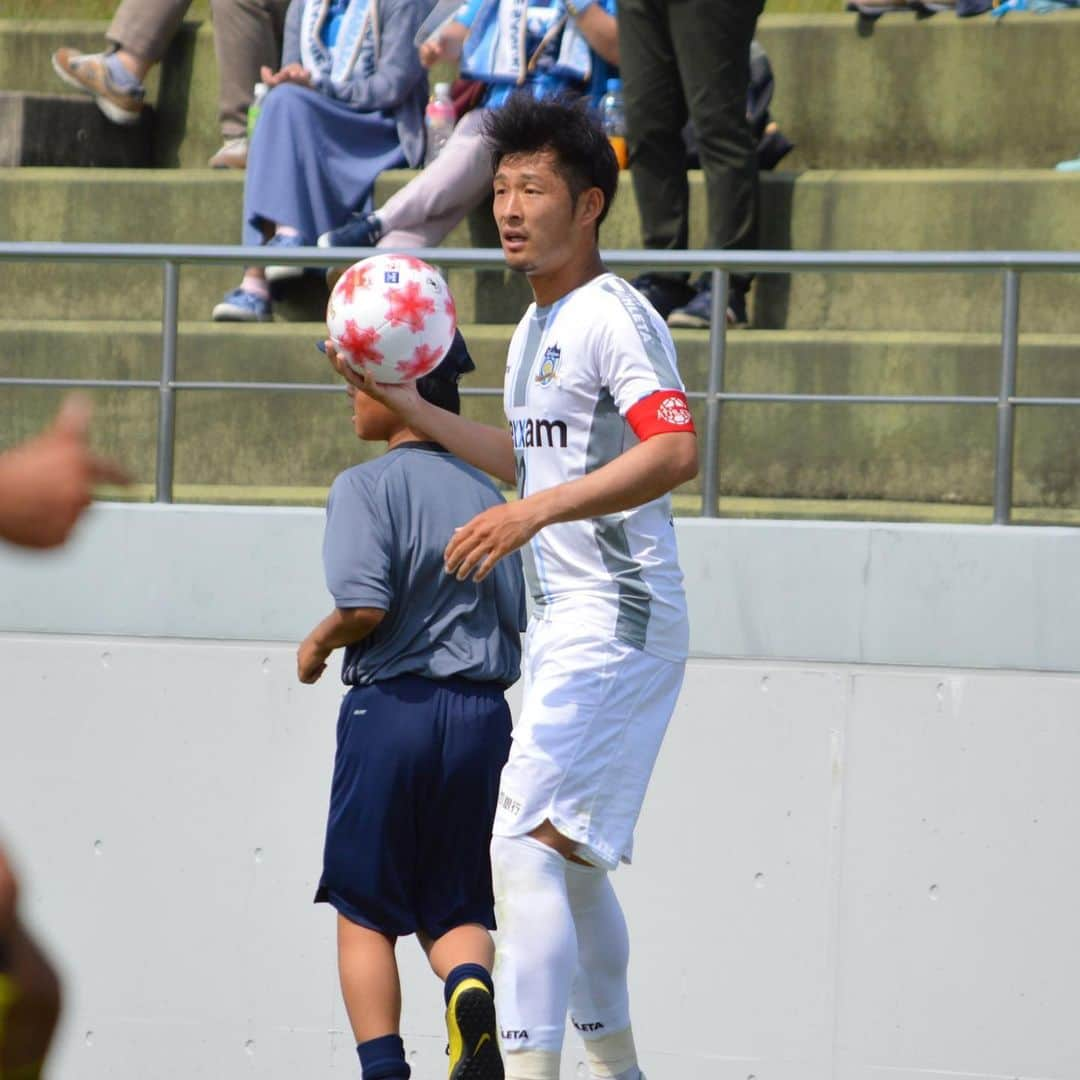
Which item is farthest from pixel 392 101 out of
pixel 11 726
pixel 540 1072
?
pixel 540 1072

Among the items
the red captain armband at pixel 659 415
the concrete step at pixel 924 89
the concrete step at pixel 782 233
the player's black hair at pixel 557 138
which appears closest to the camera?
the red captain armband at pixel 659 415

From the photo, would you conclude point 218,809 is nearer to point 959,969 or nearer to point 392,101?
point 959,969

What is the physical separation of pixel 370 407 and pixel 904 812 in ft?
6.40

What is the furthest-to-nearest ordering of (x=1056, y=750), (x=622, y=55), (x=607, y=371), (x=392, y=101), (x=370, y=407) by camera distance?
(x=392, y=101) < (x=622, y=55) < (x=1056, y=750) < (x=370, y=407) < (x=607, y=371)

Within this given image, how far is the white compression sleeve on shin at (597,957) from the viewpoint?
5.06 m

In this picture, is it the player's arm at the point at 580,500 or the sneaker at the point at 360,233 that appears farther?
the sneaker at the point at 360,233

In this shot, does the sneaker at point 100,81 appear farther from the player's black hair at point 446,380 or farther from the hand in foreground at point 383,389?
the hand in foreground at point 383,389

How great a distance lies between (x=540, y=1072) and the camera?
4.88 m

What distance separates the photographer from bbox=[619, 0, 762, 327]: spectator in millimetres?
7723

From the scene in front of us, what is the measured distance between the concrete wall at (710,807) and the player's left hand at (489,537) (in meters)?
2.04

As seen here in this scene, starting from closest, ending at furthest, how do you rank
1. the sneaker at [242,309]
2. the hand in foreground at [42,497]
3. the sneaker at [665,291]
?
the hand in foreground at [42,497] → the sneaker at [665,291] → the sneaker at [242,309]

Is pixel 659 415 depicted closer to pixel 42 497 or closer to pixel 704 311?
pixel 42 497

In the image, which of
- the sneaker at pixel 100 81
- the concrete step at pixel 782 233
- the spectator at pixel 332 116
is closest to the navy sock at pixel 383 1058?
the concrete step at pixel 782 233

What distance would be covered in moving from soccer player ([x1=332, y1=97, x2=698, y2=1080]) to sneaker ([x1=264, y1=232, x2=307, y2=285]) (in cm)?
302
